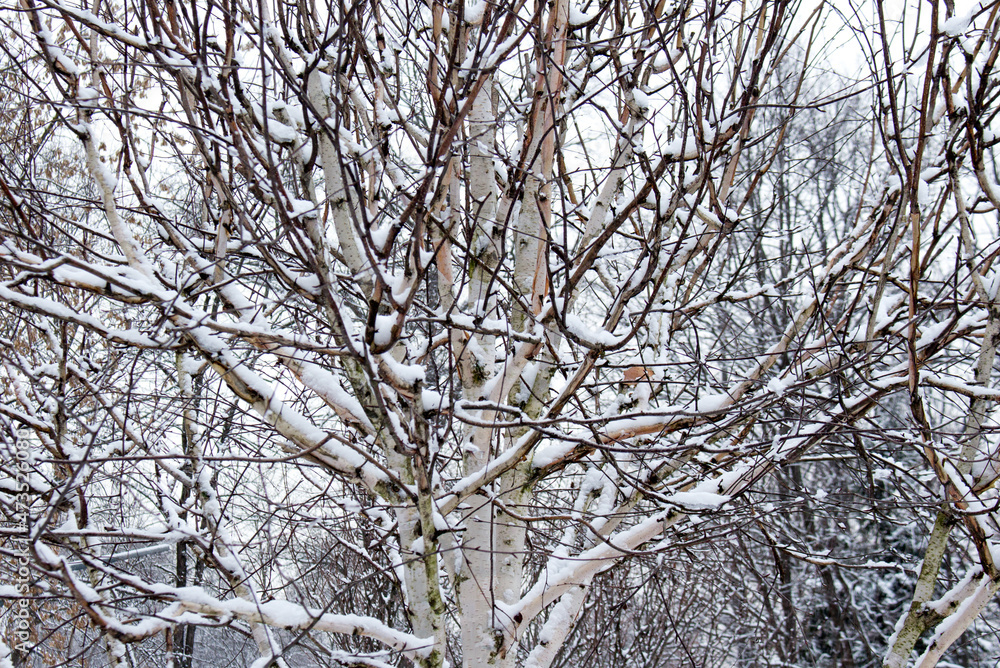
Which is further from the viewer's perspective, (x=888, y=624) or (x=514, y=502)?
(x=888, y=624)

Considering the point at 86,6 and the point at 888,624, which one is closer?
the point at 86,6

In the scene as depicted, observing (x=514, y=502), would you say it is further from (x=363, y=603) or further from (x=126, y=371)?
(x=363, y=603)

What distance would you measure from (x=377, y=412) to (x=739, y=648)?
7.58m

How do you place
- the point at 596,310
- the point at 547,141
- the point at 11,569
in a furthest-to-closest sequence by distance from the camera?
the point at 596,310
the point at 11,569
the point at 547,141

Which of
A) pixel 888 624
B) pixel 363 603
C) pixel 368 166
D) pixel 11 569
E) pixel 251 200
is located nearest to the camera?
pixel 368 166

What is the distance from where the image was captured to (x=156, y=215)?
100 inches

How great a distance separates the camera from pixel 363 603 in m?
5.70

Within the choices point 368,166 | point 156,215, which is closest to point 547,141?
point 368,166

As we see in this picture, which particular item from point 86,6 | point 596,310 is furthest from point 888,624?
point 86,6

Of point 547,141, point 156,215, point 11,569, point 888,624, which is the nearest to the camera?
point 156,215

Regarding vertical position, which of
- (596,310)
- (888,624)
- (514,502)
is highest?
(596,310)

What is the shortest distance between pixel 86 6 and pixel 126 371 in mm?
1522

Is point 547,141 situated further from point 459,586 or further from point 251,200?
point 459,586

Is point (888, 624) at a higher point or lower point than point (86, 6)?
lower
